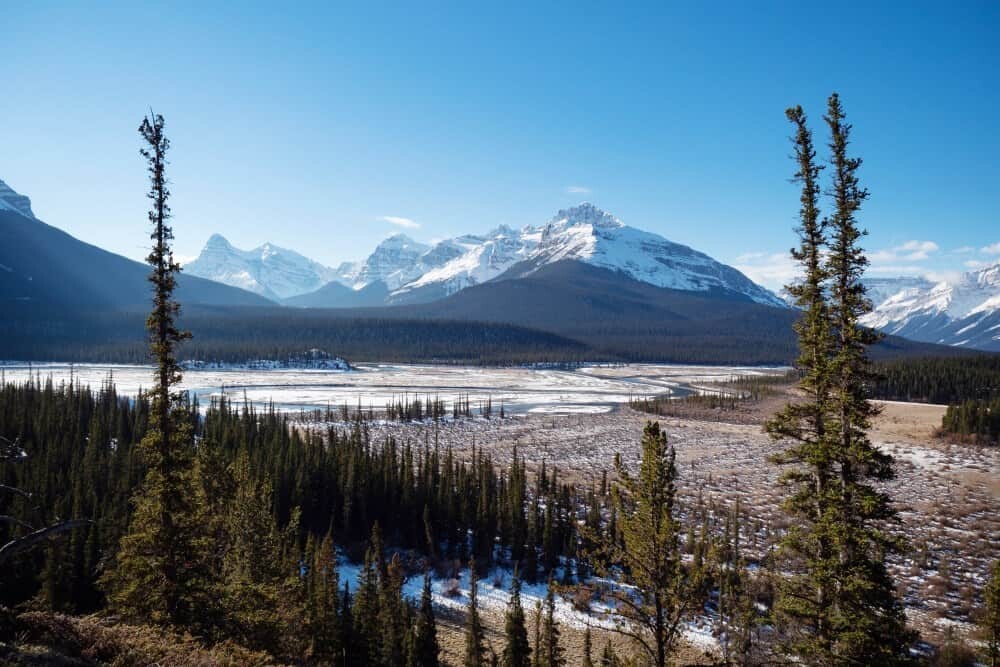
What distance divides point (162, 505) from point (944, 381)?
6408 inches

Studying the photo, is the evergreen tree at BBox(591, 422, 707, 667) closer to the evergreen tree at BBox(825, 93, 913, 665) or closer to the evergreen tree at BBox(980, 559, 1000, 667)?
the evergreen tree at BBox(825, 93, 913, 665)

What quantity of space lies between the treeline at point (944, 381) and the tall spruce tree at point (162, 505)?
454 ft

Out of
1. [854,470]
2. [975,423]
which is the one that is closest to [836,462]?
[854,470]

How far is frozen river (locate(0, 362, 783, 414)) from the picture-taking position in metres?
124

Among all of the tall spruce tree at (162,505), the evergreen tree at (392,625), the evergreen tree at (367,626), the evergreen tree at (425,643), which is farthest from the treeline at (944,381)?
the tall spruce tree at (162,505)

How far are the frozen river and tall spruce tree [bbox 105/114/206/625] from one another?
95.9 m

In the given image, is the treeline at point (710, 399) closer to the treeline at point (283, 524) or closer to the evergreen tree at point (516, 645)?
the treeline at point (283, 524)

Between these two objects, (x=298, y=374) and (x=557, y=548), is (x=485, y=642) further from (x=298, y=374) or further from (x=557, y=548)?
(x=298, y=374)

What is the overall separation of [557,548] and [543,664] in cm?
1974

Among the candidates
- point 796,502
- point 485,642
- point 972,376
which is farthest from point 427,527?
point 972,376

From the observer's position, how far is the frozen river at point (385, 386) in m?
124

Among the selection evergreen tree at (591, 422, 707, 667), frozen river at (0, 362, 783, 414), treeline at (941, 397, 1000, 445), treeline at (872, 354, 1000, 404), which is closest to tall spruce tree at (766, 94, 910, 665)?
evergreen tree at (591, 422, 707, 667)

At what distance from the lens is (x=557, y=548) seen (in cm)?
4419

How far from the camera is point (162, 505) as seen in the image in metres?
18.4
